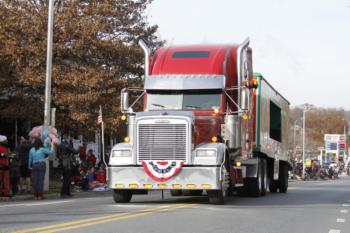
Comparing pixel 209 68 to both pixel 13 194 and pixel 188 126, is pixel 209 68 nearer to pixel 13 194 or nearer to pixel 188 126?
pixel 188 126

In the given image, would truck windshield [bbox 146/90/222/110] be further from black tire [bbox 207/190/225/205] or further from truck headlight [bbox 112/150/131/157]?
black tire [bbox 207/190/225/205]

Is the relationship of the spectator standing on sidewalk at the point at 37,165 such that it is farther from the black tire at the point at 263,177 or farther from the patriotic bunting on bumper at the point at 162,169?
the black tire at the point at 263,177

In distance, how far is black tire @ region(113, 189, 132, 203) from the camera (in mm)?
16703

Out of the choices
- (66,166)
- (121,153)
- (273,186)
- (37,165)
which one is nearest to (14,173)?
(37,165)

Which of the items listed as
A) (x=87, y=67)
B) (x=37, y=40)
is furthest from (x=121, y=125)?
(x=37, y=40)

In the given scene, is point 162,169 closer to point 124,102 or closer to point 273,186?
point 124,102

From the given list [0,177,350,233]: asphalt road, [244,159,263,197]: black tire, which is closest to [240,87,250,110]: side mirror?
[0,177,350,233]: asphalt road

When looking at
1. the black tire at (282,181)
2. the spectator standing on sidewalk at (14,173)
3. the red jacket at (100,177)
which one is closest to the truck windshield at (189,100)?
the spectator standing on sidewalk at (14,173)

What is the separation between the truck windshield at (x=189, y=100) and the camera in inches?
662

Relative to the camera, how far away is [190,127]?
15.6 meters

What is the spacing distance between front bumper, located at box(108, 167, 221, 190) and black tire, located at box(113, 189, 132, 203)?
0.80 m

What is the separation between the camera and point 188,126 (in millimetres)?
15609

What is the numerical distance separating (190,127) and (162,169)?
1148 mm

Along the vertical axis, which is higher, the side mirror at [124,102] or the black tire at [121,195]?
the side mirror at [124,102]
